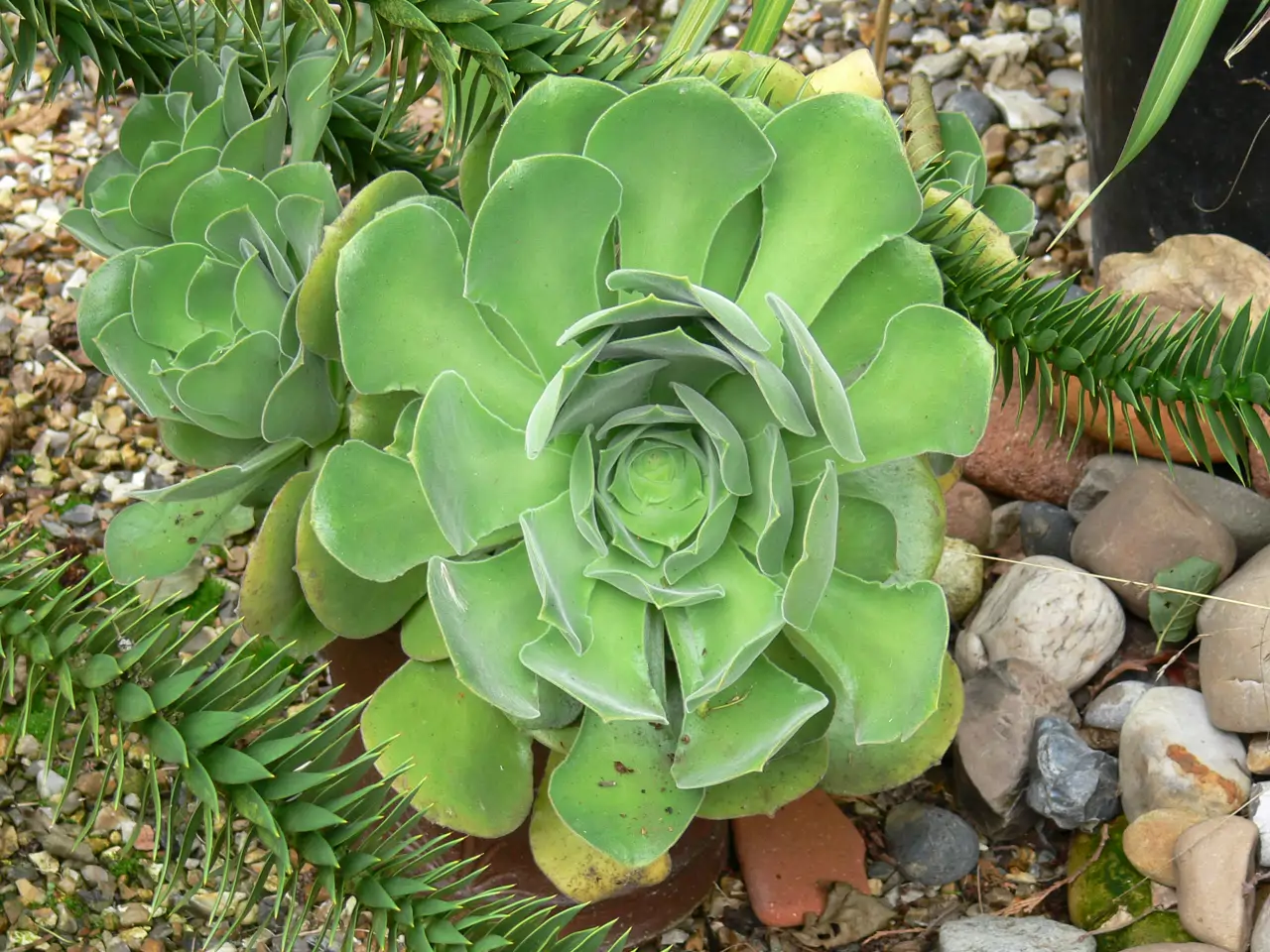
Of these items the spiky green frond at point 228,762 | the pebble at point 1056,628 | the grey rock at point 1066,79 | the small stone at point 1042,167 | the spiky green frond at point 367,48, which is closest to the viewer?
the spiky green frond at point 228,762

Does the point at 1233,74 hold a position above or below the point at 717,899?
above

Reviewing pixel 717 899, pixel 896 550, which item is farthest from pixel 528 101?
pixel 717 899

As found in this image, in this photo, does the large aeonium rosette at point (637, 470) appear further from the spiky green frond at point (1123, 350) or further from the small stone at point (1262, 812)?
the small stone at point (1262, 812)

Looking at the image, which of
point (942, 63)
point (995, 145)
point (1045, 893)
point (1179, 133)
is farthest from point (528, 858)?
point (942, 63)

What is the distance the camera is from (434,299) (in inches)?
38.9

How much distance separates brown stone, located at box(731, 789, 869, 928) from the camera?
1.27 meters

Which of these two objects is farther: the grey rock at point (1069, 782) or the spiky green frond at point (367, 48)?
the grey rock at point (1069, 782)

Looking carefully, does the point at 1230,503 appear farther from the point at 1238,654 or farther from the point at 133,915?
the point at 133,915

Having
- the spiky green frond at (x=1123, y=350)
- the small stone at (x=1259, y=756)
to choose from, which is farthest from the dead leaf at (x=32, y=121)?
the small stone at (x=1259, y=756)

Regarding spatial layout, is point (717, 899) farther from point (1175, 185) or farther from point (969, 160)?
point (1175, 185)

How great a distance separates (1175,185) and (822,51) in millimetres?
674

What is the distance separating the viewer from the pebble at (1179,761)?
1208 mm

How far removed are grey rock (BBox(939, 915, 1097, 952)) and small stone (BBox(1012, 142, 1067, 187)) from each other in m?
1.13

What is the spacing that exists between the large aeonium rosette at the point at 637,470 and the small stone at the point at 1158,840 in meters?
0.35
